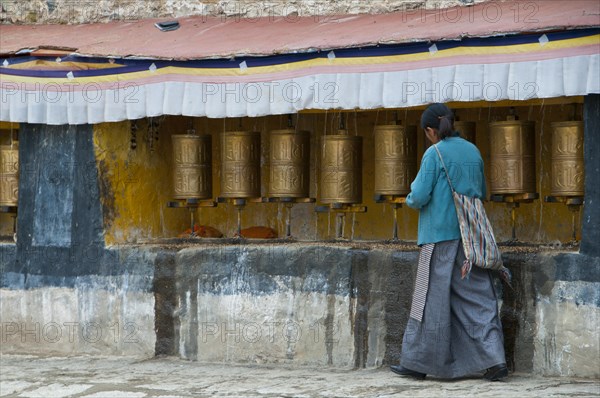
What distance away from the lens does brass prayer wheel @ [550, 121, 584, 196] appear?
A: 760cm

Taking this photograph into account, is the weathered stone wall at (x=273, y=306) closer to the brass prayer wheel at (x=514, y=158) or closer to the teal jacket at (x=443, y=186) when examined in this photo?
the teal jacket at (x=443, y=186)

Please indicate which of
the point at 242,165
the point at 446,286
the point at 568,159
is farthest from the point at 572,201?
the point at 242,165

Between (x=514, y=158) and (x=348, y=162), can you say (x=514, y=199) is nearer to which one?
(x=514, y=158)

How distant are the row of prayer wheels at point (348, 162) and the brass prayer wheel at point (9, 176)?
1.32 meters

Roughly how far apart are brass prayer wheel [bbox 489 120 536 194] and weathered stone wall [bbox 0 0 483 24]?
0.91 m

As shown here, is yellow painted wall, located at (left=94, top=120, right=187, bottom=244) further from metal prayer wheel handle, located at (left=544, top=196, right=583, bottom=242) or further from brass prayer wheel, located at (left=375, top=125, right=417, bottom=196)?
metal prayer wheel handle, located at (left=544, top=196, right=583, bottom=242)

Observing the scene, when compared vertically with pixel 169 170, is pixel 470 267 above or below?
below

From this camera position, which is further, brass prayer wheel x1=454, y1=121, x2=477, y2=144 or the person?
brass prayer wheel x1=454, y1=121, x2=477, y2=144

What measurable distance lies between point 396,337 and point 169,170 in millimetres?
2442

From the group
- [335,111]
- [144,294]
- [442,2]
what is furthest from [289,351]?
[442,2]

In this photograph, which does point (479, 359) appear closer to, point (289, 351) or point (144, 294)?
point (289, 351)

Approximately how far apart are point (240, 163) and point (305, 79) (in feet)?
3.79

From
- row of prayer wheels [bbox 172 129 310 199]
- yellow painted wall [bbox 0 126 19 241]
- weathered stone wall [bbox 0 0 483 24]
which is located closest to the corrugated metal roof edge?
row of prayer wheels [bbox 172 129 310 199]

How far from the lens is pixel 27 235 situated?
28.8 feet
